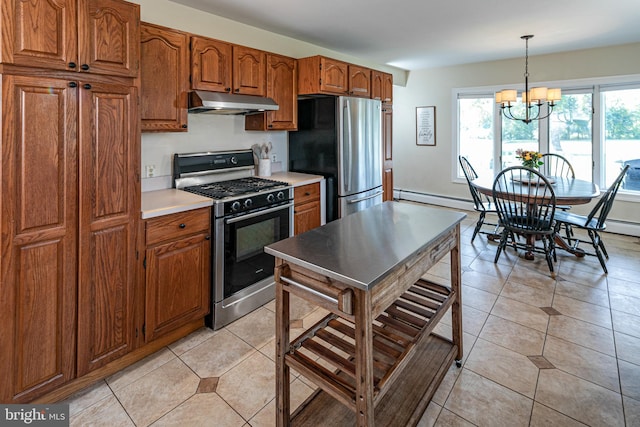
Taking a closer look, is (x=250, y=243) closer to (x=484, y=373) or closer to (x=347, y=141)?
(x=347, y=141)

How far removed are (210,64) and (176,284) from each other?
173 centimetres

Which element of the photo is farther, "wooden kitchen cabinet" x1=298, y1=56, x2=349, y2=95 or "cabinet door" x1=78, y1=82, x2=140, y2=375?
"wooden kitchen cabinet" x1=298, y1=56, x2=349, y2=95

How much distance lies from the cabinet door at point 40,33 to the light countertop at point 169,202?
2.81ft

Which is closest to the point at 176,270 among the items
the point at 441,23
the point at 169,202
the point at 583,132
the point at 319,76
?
the point at 169,202

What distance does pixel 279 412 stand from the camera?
157 cm

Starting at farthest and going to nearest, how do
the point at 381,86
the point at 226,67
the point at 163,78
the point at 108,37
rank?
1. the point at 381,86
2. the point at 226,67
3. the point at 163,78
4. the point at 108,37

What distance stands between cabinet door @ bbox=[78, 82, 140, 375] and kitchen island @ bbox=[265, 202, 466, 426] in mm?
1028

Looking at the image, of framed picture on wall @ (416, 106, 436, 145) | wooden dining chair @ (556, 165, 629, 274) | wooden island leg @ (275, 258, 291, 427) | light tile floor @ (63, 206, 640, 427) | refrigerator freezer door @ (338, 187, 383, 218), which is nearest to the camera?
wooden island leg @ (275, 258, 291, 427)

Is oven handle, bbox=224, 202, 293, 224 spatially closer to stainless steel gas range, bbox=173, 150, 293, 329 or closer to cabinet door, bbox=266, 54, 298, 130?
stainless steel gas range, bbox=173, 150, 293, 329

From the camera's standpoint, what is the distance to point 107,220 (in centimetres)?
191

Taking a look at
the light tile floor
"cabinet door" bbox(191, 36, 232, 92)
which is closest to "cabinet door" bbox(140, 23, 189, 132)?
"cabinet door" bbox(191, 36, 232, 92)

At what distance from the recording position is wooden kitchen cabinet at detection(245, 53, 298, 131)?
3307 mm

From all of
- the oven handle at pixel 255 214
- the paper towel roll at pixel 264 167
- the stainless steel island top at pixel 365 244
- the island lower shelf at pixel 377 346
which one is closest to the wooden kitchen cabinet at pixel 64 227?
the oven handle at pixel 255 214

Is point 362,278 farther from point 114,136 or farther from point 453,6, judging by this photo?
point 453,6
